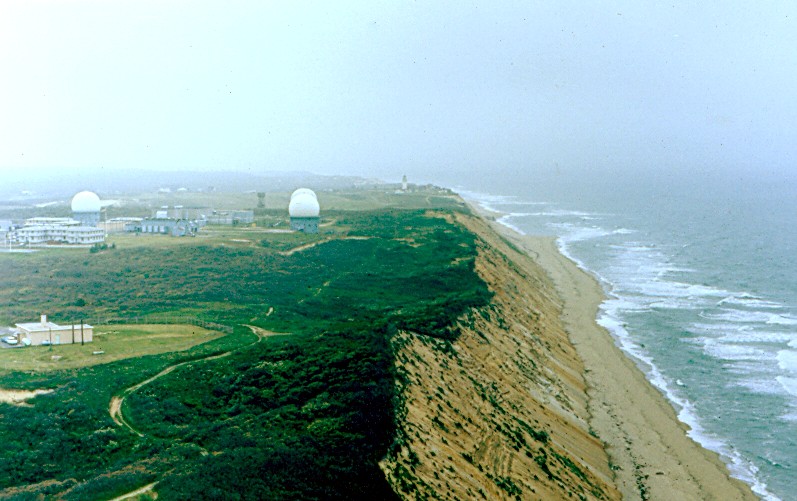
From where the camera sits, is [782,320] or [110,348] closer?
[110,348]

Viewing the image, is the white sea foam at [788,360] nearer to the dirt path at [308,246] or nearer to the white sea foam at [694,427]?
the white sea foam at [694,427]

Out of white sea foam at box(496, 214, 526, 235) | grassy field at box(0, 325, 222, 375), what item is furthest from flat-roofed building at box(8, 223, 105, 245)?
white sea foam at box(496, 214, 526, 235)

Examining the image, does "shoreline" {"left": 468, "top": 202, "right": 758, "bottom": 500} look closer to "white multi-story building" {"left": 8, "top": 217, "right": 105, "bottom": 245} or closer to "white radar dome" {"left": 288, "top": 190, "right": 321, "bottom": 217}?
"white radar dome" {"left": 288, "top": 190, "right": 321, "bottom": 217}

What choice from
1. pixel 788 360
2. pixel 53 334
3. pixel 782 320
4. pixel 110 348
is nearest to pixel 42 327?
pixel 53 334

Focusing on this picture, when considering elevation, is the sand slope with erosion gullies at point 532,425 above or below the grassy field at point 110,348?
below

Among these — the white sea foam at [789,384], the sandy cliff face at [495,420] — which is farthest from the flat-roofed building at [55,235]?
the white sea foam at [789,384]

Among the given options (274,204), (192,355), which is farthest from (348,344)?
(274,204)

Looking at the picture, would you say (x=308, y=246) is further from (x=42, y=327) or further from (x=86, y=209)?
(x=42, y=327)

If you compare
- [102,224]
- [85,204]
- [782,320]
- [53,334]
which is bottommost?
[782,320]
